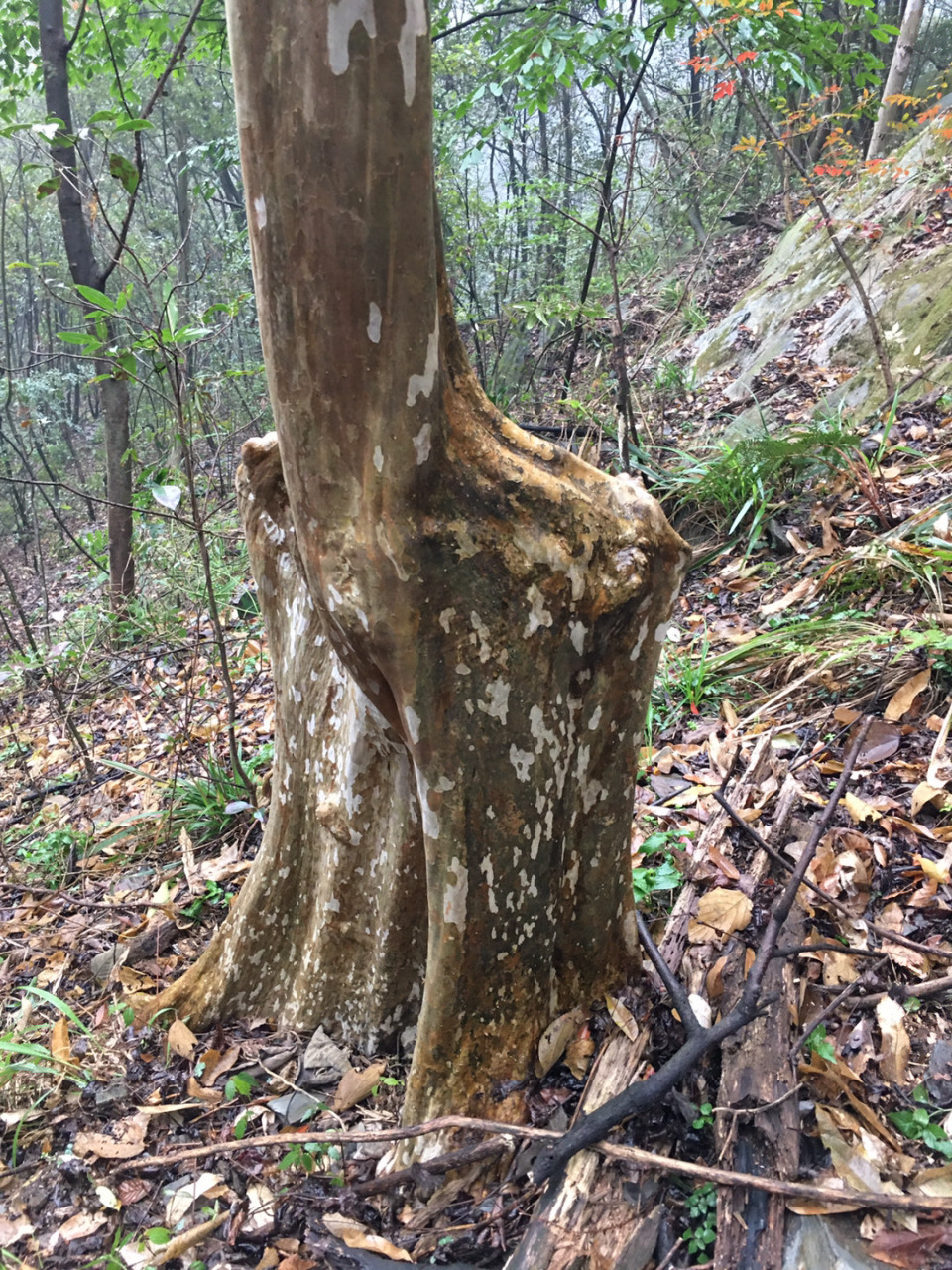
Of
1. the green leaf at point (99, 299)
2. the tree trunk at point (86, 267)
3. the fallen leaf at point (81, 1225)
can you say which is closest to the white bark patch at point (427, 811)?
the fallen leaf at point (81, 1225)

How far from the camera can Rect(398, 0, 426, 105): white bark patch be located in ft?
4.02

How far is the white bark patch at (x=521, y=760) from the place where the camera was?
1.73 m

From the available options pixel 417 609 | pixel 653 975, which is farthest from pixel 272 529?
pixel 653 975

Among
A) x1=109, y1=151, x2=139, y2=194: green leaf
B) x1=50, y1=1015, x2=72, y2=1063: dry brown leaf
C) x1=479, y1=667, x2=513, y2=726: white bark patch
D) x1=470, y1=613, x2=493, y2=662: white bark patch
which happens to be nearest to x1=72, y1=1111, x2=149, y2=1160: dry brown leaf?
x1=50, y1=1015, x2=72, y2=1063: dry brown leaf

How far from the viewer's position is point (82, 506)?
13.7 m

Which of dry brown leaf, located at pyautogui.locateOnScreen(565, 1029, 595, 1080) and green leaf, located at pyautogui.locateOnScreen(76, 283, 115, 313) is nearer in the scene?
dry brown leaf, located at pyautogui.locateOnScreen(565, 1029, 595, 1080)

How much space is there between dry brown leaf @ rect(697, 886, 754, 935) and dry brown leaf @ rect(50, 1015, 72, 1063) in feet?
6.88

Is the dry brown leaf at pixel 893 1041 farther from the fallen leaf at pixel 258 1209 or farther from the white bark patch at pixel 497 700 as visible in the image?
the fallen leaf at pixel 258 1209

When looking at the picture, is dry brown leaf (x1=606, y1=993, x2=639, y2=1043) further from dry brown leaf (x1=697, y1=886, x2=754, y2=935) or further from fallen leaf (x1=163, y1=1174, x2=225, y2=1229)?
fallen leaf (x1=163, y1=1174, x2=225, y2=1229)

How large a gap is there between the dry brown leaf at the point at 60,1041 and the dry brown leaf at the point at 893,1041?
2418 millimetres

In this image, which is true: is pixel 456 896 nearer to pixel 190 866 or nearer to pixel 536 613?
pixel 536 613

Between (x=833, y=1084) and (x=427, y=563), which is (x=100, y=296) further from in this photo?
(x=833, y=1084)

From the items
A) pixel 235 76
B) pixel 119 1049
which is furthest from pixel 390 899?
pixel 235 76

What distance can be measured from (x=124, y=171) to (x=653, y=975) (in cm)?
331
